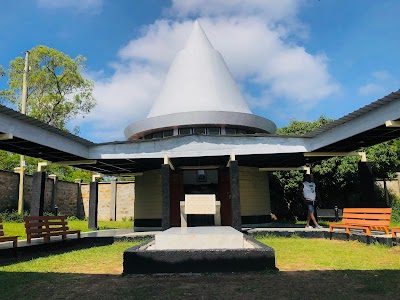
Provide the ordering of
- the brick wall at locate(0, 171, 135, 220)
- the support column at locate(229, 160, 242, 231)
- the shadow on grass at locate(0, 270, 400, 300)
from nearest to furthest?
the shadow on grass at locate(0, 270, 400, 300) < the support column at locate(229, 160, 242, 231) < the brick wall at locate(0, 171, 135, 220)

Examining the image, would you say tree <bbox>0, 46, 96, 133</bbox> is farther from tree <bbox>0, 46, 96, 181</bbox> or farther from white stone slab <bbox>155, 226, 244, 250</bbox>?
white stone slab <bbox>155, 226, 244, 250</bbox>

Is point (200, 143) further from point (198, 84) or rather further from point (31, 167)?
point (31, 167)

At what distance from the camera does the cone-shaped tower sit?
14.2 meters

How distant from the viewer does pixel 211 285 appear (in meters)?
5.00

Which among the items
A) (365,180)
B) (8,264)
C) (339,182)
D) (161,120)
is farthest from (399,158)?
(8,264)

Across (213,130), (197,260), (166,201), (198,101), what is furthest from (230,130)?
(197,260)

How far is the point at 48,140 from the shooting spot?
1001 cm

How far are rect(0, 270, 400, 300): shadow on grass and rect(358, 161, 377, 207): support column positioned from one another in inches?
239

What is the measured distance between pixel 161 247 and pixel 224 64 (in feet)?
45.7

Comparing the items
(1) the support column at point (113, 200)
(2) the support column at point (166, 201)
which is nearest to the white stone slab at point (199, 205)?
(2) the support column at point (166, 201)

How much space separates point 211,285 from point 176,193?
9.23 metres

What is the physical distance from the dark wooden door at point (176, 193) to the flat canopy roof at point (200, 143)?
2.89ft

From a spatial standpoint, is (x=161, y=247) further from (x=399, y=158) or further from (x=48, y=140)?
(x=399, y=158)

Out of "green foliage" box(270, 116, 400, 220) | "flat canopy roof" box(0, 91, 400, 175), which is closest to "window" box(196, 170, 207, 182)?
"flat canopy roof" box(0, 91, 400, 175)
